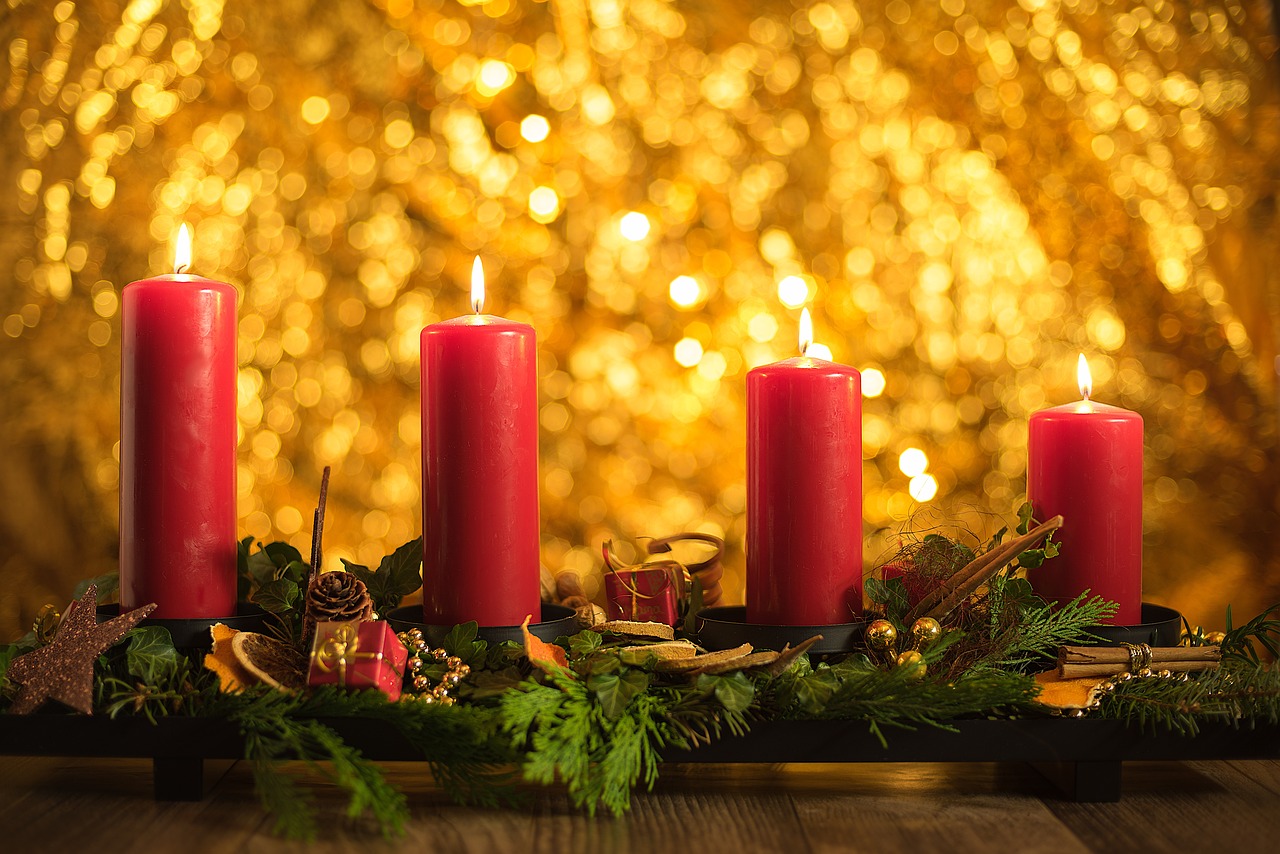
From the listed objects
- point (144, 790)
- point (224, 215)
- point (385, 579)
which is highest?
point (224, 215)

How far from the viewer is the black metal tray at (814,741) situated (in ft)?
1.84

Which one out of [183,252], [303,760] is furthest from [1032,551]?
[183,252]

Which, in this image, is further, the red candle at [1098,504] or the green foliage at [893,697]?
the red candle at [1098,504]

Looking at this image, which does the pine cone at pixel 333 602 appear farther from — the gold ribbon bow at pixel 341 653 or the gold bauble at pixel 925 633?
the gold bauble at pixel 925 633

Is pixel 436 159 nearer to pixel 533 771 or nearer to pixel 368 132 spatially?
pixel 368 132

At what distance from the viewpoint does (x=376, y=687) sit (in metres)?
0.56

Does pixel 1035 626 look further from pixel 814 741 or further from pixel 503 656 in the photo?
pixel 503 656

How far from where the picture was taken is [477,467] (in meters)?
0.62

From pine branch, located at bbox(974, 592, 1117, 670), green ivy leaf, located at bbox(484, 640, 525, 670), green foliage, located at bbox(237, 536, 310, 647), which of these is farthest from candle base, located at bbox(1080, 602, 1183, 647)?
green foliage, located at bbox(237, 536, 310, 647)

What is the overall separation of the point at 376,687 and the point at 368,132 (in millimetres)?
653

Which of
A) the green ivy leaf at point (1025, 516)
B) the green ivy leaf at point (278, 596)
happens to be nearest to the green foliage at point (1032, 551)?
the green ivy leaf at point (1025, 516)

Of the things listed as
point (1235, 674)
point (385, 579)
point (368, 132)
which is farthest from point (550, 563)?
point (1235, 674)

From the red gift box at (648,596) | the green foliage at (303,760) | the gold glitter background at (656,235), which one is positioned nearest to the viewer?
the green foliage at (303,760)

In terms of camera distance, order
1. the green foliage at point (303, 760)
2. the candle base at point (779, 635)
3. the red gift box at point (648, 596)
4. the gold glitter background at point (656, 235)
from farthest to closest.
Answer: the gold glitter background at point (656, 235) → the red gift box at point (648, 596) → the candle base at point (779, 635) → the green foliage at point (303, 760)
